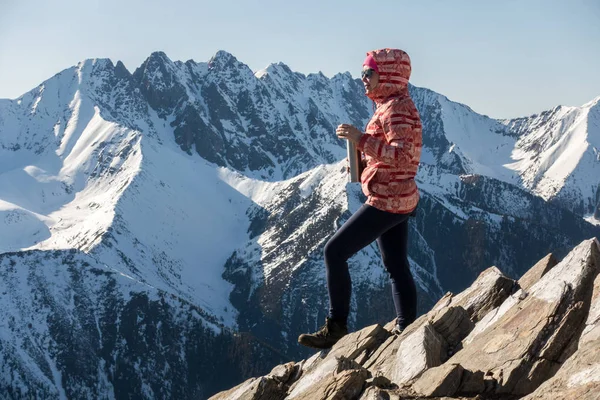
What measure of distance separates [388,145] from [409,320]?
4858 mm

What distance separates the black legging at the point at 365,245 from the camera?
14.4m

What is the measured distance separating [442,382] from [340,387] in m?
1.90

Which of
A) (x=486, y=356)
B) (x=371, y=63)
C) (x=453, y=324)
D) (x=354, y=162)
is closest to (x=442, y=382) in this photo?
(x=486, y=356)

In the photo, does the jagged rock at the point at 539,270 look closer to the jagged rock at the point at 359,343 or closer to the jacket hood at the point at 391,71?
the jagged rock at the point at 359,343

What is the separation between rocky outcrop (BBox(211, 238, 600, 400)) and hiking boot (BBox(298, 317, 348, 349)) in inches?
7.9

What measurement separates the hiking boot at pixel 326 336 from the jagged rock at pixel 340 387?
8.91ft

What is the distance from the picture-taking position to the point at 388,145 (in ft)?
44.5

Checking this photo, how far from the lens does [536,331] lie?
12.6 metres

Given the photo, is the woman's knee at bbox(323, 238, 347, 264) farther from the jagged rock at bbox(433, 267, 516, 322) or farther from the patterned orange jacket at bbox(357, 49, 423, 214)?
the jagged rock at bbox(433, 267, 516, 322)

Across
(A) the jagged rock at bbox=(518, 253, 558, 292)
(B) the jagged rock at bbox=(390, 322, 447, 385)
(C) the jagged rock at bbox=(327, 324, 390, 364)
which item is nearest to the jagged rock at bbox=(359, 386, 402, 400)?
(B) the jagged rock at bbox=(390, 322, 447, 385)

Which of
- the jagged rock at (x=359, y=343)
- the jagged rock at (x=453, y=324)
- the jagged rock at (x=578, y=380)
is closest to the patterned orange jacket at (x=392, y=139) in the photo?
the jagged rock at (x=453, y=324)

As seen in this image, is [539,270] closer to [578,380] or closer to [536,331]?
[536,331]

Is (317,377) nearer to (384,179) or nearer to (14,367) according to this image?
(384,179)

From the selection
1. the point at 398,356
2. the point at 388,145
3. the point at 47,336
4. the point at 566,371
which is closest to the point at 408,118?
the point at 388,145
